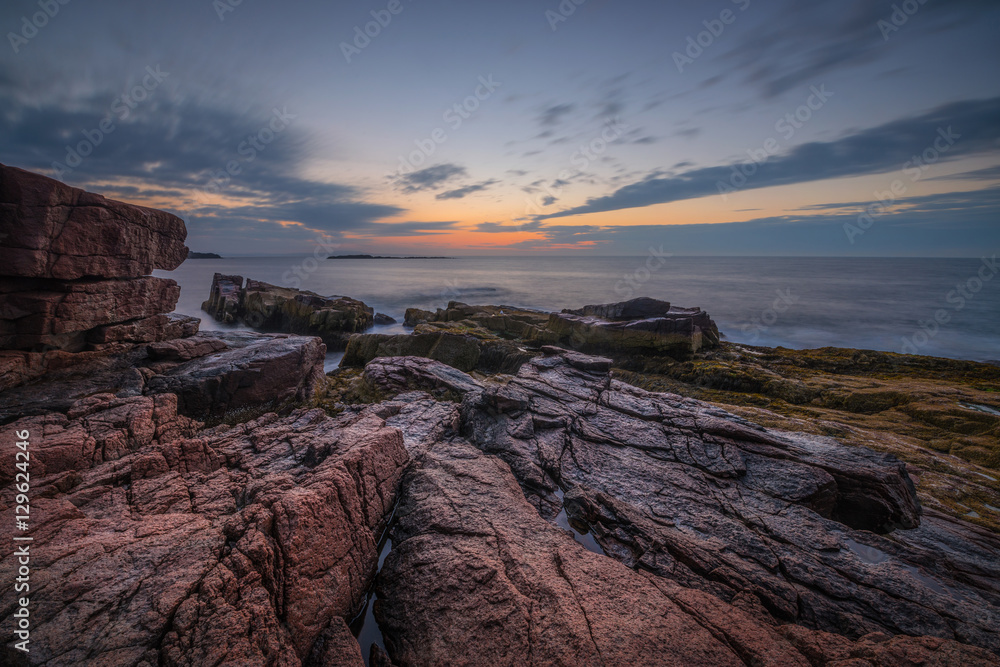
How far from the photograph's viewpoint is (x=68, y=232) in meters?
10.2

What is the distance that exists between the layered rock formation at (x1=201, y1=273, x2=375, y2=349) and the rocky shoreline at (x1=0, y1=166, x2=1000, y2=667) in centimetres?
1604

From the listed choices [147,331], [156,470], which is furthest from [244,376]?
[156,470]

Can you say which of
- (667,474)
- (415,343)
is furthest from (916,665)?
(415,343)

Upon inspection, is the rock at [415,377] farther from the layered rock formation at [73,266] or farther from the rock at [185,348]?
the layered rock formation at [73,266]

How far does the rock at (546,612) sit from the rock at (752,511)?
39.3 inches

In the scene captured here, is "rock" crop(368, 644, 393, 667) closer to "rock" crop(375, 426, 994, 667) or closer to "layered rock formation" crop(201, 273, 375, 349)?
"rock" crop(375, 426, 994, 667)

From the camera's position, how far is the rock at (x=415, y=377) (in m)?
14.5

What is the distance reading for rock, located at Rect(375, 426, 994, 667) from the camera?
184 inches

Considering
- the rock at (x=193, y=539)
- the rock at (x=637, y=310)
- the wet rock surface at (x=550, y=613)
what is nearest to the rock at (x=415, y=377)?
the rock at (x=193, y=539)

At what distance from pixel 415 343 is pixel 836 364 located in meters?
24.6

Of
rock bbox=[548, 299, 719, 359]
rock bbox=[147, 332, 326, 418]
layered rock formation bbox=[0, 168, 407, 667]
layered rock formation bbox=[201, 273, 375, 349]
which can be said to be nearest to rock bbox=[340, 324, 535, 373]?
rock bbox=[147, 332, 326, 418]

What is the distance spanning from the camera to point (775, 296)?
197 feet
